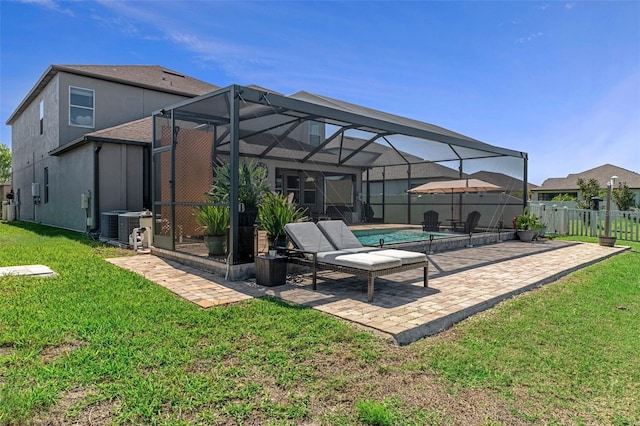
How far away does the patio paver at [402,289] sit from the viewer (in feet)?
13.7

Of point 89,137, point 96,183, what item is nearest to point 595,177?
point 96,183

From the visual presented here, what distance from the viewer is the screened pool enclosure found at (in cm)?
720

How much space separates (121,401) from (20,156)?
81.8 ft

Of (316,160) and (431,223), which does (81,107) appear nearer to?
(316,160)

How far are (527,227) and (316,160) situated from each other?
7793 millimetres

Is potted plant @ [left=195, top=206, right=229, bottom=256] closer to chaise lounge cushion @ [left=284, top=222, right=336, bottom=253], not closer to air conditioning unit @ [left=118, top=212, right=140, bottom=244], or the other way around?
chaise lounge cushion @ [left=284, top=222, right=336, bottom=253]

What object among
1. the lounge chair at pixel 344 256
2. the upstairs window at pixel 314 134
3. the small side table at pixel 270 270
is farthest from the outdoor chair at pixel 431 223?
the small side table at pixel 270 270

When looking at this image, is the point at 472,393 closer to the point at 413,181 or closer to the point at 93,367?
the point at 93,367

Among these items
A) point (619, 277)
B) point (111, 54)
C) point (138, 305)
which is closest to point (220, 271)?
point (138, 305)

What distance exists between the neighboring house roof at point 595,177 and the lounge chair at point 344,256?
121 ft

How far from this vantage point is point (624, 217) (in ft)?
44.5

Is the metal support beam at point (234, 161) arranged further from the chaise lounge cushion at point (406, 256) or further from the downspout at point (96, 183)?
the downspout at point (96, 183)

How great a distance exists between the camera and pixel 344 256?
212 inches

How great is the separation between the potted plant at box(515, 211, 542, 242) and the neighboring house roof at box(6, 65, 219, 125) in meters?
14.2
